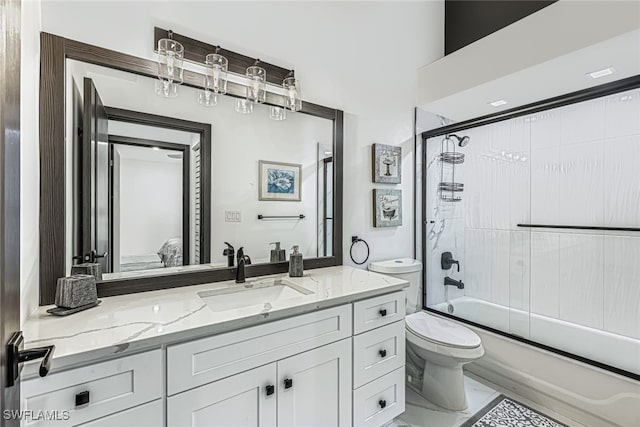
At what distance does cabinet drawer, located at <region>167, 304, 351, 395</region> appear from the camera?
1006mm

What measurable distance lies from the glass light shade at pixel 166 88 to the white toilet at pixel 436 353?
5.49 ft

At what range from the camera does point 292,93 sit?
1.82m

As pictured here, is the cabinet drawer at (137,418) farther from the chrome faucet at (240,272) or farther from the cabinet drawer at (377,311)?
the cabinet drawer at (377,311)

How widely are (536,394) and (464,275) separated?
1049 mm

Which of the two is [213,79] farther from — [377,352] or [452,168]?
[452,168]

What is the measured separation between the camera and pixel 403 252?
8.36 feet

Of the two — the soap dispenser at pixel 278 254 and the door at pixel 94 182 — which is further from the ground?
the door at pixel 94 182

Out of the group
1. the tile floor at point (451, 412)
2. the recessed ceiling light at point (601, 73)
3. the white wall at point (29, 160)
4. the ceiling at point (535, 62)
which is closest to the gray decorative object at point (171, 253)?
the white wall at point (29, 160)

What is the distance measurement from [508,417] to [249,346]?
1.77 metres

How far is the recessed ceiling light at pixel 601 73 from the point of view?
1.72 meters

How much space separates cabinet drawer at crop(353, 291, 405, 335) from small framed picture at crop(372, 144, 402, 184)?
98cm

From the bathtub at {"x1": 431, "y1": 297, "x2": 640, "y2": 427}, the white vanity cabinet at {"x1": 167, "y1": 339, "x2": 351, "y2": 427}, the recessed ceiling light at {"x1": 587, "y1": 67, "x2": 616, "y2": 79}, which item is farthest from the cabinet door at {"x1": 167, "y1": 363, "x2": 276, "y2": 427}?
the recessed ceiling light at {"x1": 587, "y1": 67, "x2": 616, "y2": 79}

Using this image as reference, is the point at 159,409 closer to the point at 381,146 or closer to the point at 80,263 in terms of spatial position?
the point at 80,263

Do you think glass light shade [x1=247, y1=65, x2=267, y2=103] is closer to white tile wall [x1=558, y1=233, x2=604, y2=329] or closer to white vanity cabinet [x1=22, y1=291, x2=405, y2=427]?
white vanity cabinet [x1=22, y1=291, x2=405, y2=427]
